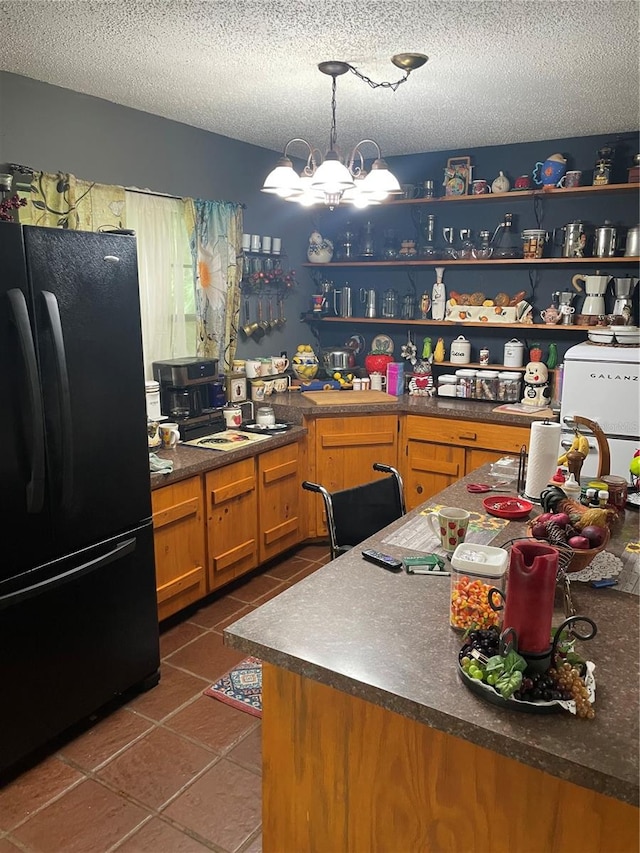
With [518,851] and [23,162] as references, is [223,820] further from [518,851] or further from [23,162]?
[23,162]

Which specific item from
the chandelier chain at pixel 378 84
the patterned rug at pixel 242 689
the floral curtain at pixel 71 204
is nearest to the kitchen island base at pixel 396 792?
the patterned rug at pixel 242 689

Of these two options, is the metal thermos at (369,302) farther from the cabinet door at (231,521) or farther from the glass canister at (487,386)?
the cabinet door at (231,521)

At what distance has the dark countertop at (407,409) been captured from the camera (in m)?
3.88

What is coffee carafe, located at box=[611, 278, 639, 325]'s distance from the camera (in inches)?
152

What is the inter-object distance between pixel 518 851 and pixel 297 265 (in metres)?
4.12

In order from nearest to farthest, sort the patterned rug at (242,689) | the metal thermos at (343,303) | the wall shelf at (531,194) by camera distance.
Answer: the patterned rug at (242,689) < the wall shelf at (531,194) < the metal thermos at (343,303)

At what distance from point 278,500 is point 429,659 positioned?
2.48m

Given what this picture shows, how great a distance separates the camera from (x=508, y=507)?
7.25 feet

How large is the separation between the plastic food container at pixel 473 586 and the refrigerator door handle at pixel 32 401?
1315 millimetres

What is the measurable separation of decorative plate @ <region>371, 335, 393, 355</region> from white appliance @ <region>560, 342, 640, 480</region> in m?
1.54

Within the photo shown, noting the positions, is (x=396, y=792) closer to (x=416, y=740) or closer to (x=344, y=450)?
(x=416, y=740)

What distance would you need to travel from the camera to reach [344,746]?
141 cm

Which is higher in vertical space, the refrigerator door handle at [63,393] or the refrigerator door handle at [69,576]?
the refrigerator door handle at [63,393]

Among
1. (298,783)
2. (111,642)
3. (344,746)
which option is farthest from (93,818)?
(344,746)
